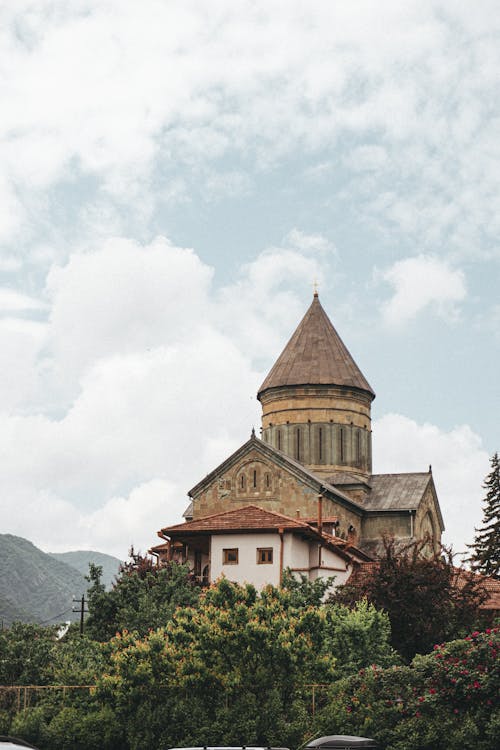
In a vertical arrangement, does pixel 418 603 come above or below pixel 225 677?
above

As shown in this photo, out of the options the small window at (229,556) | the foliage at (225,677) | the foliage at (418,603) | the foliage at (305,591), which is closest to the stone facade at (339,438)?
the small window at (229,556)

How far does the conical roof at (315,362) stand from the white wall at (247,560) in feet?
58.8

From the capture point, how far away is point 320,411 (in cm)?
5153

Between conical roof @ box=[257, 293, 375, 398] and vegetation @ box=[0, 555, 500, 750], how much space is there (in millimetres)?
29043

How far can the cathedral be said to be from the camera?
34.8 metres

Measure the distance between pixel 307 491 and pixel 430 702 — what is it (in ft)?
80.4

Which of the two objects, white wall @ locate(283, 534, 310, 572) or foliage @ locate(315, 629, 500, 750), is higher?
white wall @ locate(283, 534, 310, 572)

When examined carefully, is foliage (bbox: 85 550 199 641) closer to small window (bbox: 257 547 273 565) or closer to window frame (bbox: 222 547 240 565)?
window frame (bbox: 222 547 240 565)

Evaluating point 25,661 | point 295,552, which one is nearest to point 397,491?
point 295,552

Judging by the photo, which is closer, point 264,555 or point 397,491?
point 264,555

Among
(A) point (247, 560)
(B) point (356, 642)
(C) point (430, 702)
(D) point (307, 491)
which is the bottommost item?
(C) point (430, 702)

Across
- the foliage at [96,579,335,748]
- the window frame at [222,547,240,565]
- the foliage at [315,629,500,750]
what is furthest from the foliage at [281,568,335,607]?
the foliage at [315,629,500,750]

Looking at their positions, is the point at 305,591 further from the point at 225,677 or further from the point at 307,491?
the point at 307,491

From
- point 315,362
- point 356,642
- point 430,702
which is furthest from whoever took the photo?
point 315,362
